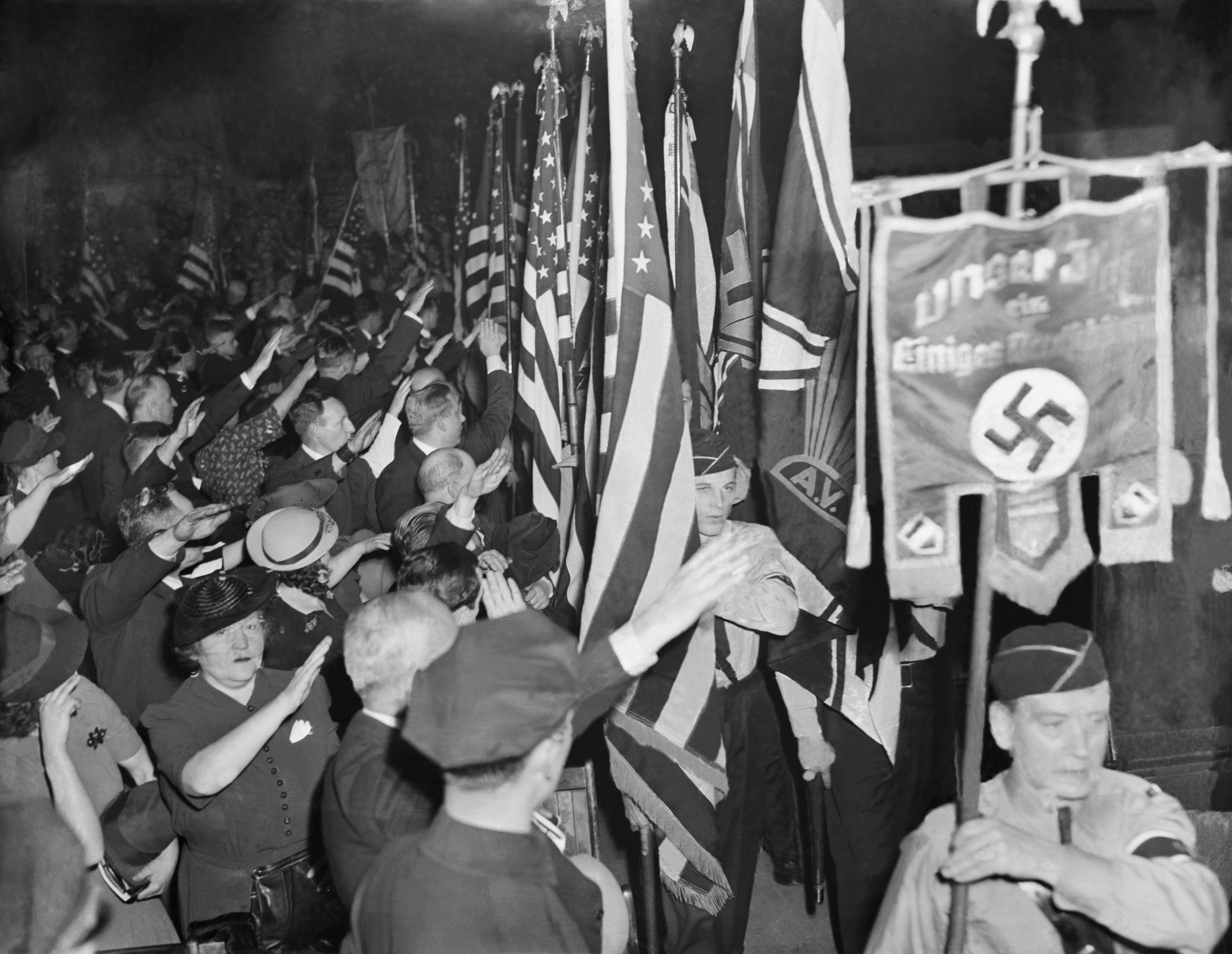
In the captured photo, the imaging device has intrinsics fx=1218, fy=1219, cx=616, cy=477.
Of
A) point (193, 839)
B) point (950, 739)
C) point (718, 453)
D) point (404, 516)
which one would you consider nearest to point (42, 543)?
point (404, 516)

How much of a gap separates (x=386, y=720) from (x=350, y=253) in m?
8.71

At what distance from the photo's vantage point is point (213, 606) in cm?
338

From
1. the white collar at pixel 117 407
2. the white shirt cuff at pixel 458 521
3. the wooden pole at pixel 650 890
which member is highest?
the white collar at pixel 117 407

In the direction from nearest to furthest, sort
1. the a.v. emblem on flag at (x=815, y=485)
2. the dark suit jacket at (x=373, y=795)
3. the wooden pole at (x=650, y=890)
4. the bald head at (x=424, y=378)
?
the dark suit jacket at (x=373, y=795)
the wooden pole at (x=650, y=890)
the a.v. emblem on flag at (x=815, y=485)
the bald head at (x=424, y=378)

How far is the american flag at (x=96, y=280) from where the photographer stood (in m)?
10.3

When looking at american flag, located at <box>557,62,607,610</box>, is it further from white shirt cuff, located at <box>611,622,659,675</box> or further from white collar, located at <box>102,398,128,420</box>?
white collar, located at <box>102,398,128,420</box>

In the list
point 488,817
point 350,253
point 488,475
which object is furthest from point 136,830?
point 350,253

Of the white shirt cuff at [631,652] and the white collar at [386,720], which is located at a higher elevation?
the white shirt cuff at [631,652]

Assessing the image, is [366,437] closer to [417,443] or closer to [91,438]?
[417,443]

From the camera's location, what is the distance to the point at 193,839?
3.32 metres

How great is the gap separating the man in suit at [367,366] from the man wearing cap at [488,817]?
5697 millimetres

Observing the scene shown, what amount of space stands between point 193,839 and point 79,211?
7184mm

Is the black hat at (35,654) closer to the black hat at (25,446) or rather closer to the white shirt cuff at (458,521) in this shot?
the white shirt cuff at (458,521)

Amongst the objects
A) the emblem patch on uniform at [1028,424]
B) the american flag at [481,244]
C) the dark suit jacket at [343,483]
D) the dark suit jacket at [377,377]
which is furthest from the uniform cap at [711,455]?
the dark suit jacket at [377,377]
